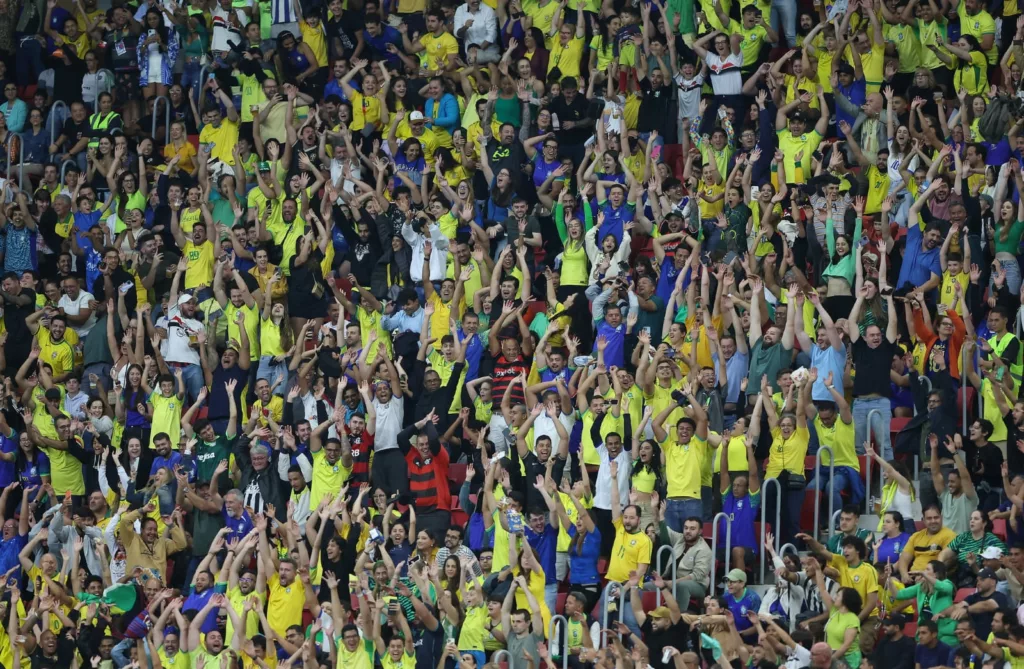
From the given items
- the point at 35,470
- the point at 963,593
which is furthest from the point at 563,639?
the point at 35,470

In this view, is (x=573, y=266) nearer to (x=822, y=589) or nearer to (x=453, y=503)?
(x=453, y=503)

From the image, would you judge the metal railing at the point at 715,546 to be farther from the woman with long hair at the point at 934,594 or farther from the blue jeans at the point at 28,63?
the blue jeans at the point at 28,63

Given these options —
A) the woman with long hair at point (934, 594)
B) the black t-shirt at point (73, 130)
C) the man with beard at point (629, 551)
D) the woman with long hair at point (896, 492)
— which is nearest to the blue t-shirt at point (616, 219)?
the man with beard at point (629, 551)

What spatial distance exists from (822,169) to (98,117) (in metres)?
9.76

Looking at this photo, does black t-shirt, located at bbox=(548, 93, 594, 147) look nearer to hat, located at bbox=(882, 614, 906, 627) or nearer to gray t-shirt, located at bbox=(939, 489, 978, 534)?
gray t-shirt, located at bbox=(939, 489, 978, 534)

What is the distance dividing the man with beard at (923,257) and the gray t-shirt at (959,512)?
2958 millimetres

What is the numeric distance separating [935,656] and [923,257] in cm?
556

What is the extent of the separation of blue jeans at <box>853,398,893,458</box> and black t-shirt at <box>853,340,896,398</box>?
107 mm

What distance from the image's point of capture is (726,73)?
84.8ft

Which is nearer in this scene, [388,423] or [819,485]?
[819,485]

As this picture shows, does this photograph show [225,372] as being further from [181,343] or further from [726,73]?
[726,73]

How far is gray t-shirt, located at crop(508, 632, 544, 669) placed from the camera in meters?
20.1

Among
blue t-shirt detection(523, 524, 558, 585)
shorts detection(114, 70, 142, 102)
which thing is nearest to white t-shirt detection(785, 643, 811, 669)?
blue t-shirt detection(523, 524, 558, 585)

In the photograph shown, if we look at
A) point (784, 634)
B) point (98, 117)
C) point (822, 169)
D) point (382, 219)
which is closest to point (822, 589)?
point (784, 634)
